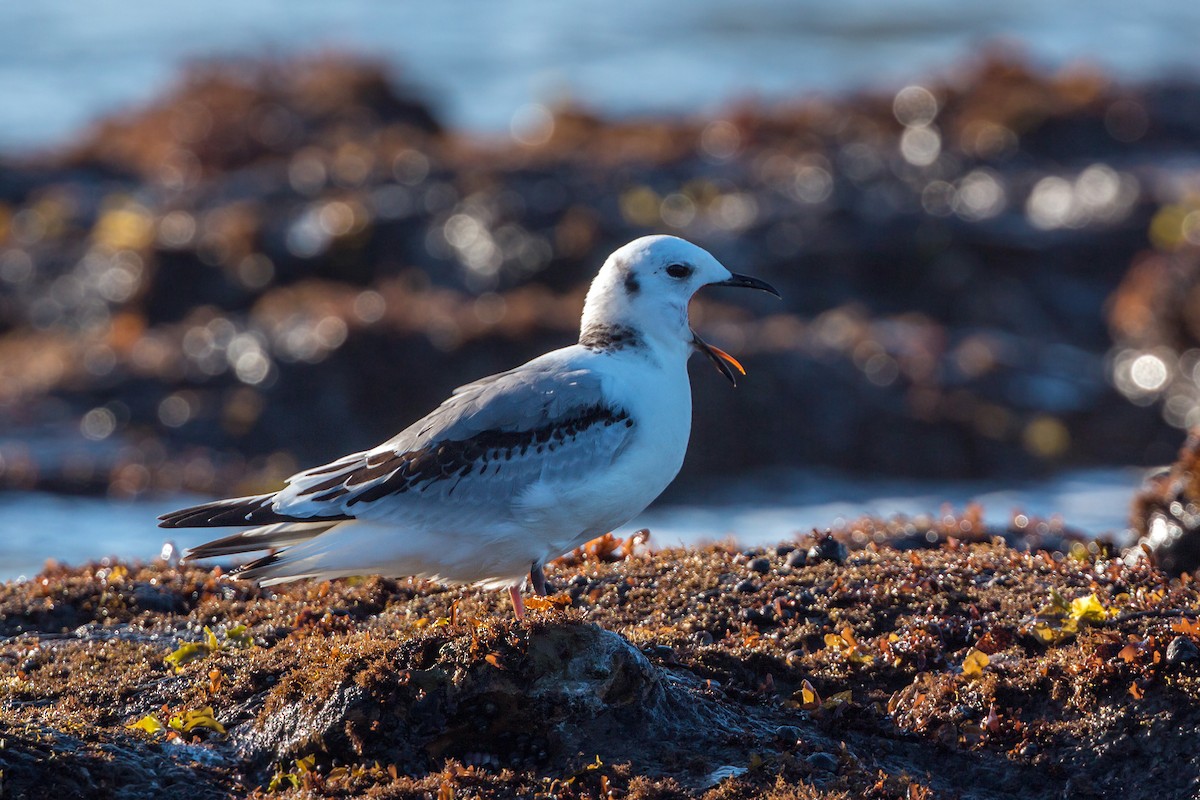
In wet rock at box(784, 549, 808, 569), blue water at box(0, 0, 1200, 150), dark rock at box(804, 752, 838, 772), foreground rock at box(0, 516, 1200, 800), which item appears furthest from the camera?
blue water at box(0, 0, 1200, 150)

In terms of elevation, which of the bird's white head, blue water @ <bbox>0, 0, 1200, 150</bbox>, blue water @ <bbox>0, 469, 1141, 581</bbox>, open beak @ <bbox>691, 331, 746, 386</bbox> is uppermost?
blue water @ <bbox>0, 0, 1200, 150</bbox>

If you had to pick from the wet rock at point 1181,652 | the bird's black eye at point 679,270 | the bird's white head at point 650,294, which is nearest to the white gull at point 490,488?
the bird's white head at point 650,294

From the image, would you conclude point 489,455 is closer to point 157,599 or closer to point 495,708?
point 495,708

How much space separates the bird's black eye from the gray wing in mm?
788

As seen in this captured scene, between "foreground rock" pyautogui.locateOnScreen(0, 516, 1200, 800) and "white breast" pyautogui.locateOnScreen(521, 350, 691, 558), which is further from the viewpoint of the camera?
"white breast" pyautogui.locateOnScreen(521, 350, 691, 558)

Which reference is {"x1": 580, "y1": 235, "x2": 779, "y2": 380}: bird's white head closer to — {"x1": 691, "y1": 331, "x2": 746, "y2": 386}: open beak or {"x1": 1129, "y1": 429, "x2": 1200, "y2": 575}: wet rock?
{"x1": 691, "y1": 331, "x2": 746, "y2": 386}: open beak

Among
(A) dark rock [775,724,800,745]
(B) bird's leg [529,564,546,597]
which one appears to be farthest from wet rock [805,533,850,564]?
(A) dark rock [775,724,800,745]

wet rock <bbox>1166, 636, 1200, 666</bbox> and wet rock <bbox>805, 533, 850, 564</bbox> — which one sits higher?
wet rock <bbox>805, 533, 850, 564</bbox>

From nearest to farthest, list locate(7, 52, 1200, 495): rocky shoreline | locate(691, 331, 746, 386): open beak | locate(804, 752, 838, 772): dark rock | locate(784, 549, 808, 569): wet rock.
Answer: locate(804, 752, 838, 772): dark rock → locate(691, 331, 746, 386): open beak → locate(784, 549, 808, 569): wet rock → locate(7, 52, 1200, 495): rocky shoreline

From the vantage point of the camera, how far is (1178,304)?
53.3 feet

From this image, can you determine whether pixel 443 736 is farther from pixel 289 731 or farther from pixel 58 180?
pixel 58 180

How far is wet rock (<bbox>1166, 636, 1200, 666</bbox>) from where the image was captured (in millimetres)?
5344

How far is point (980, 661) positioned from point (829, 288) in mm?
12042

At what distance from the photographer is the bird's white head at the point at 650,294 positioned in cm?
654
